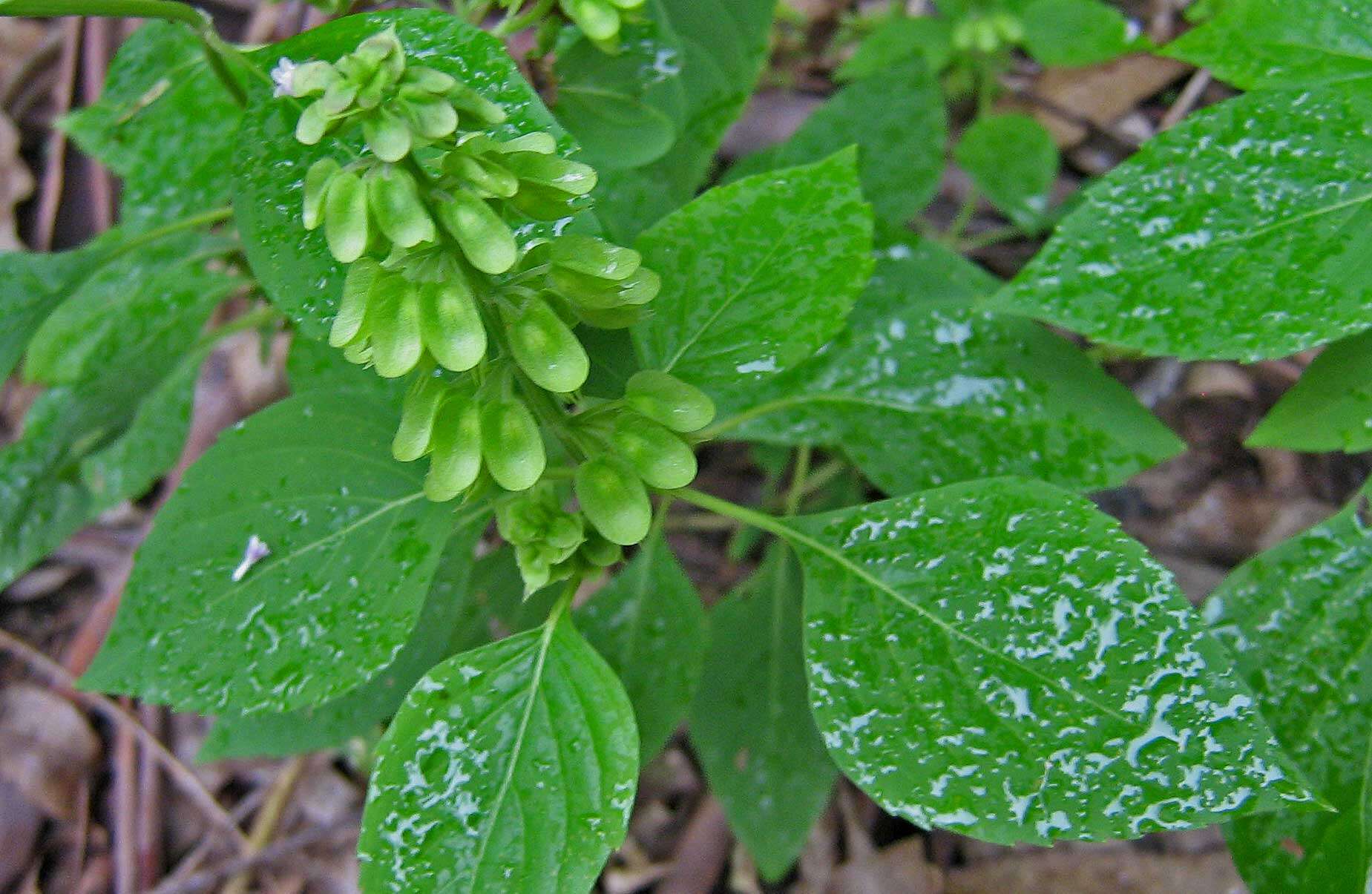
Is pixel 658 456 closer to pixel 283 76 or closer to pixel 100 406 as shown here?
pixel 283 76

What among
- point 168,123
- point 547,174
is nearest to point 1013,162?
point 547,174

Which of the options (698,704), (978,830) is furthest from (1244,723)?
(698,704)

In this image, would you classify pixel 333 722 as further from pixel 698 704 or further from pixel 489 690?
pixel 698 704

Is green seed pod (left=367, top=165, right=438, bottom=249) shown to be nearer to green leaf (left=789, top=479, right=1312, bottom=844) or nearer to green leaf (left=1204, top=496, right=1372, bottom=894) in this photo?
green leaf (left=789, top=479, right=1312, bottom=844)

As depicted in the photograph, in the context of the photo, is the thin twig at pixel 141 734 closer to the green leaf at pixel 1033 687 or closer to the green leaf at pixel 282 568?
the green leaf at pixel 282 568

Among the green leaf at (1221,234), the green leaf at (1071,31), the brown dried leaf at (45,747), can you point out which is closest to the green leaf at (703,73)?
the green leaf at (1221,234)

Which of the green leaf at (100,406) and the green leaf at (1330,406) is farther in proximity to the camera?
the green leaf at (100,406)
